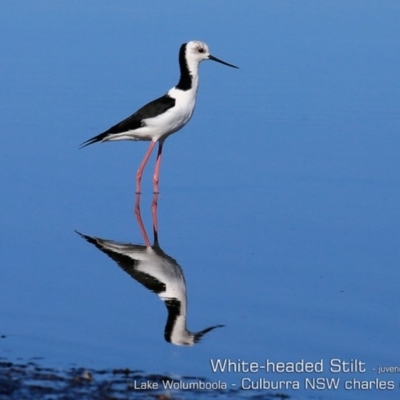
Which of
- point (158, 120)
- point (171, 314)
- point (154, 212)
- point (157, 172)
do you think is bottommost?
point (171, 314)

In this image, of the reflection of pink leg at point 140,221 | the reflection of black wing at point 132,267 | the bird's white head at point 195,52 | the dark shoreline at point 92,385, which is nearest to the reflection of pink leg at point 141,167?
the reflection of pink leg at point 140,221

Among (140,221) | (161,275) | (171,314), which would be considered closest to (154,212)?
(140,221)

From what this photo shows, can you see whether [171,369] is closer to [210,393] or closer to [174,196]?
[210,393]

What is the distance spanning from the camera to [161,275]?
24.0 ft

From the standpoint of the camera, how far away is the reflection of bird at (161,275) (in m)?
6.27

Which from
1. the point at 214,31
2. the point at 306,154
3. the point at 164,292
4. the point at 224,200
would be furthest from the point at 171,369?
the point at 214,31

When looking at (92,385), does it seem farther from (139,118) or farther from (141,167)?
→ (139,118)

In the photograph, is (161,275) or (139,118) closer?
(161,275)

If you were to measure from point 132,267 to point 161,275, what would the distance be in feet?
0.86

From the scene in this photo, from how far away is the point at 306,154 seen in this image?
10477 millimetres

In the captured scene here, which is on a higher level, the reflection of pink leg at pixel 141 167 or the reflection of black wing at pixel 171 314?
the reflection of pink leg at pixel 141 167

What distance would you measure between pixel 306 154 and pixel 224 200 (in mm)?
1548

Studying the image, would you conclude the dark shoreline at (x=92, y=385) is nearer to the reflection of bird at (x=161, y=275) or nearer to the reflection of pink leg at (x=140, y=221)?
the reflection of bird at (x=161, y=275)

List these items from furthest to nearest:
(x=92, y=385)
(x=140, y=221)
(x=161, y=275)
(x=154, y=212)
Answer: (x=154, y=212) < (x=140, y=221) < (x=161, y=275) < (x=92, y=385)
